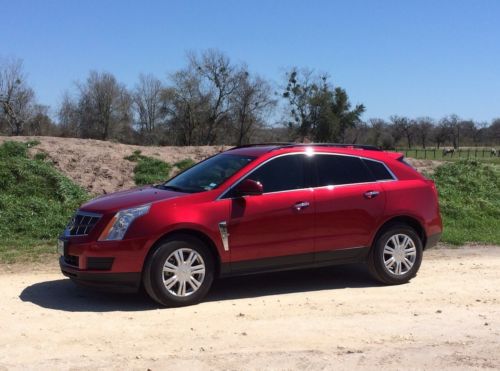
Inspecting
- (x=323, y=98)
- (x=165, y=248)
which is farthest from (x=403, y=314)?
(x=323, y=98)

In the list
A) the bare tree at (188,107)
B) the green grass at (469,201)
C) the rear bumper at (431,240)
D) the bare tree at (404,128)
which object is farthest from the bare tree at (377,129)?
the rear bumper at (431,240)

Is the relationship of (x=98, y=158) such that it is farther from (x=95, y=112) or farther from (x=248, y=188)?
(x=95, y=112)

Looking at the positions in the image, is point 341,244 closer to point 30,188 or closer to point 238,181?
point 238,181

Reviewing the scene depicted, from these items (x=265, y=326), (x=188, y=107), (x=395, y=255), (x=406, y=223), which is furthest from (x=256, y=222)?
(x=188, y=107)

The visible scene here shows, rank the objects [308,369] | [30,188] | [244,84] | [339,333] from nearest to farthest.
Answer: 1. [308,369]
2. [339,333]
3. [30,188]
4. [244,84]

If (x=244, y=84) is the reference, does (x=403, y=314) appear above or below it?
below

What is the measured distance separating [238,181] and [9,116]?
2139 inches

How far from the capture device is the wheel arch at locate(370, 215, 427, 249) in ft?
23.8

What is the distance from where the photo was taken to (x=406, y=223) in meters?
7.44

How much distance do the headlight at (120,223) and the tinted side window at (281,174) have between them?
132cm

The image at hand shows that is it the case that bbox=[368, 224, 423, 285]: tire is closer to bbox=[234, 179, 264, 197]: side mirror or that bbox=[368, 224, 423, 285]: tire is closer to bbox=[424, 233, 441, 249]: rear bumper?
bbox=[424, 233, 441, 249]: rear bumper

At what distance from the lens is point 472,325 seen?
18.7 feet

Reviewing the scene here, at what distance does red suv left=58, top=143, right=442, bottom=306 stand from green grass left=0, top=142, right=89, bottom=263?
3.03 meters

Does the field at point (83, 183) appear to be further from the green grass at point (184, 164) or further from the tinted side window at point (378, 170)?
the tinted side window at point (378, 170)
